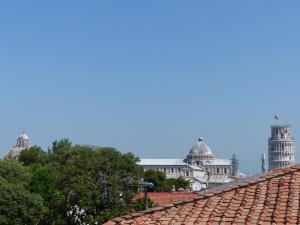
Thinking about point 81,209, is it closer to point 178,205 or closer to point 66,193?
point 66,193

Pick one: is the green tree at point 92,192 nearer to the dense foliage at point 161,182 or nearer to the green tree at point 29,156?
the dense foliage at point 161,182

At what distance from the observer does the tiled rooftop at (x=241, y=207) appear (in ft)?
26.7

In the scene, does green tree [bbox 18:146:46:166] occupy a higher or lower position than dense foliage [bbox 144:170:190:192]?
higher

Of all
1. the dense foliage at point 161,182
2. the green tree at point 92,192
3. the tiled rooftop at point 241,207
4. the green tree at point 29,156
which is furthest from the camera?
the green tree at point 29,156

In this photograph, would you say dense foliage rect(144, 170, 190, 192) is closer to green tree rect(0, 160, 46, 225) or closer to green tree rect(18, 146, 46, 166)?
green tree rect(18, 146, 46, 166)

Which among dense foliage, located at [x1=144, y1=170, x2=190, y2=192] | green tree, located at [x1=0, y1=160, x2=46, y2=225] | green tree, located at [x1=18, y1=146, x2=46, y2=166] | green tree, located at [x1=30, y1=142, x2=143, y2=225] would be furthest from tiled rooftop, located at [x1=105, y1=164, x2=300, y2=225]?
green tree, located at [x1=18, y1=146, x2=46, y2=166]

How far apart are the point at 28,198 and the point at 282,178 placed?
120ft

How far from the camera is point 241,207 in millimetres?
8492

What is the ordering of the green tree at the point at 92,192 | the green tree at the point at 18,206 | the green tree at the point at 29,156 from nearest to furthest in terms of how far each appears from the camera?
the green tree at the point at 92,192
the green tree at the point at 18,206
the green tree at the point at 29,156

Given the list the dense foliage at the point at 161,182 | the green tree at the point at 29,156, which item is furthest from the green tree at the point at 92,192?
the green tree at the point at 29,156

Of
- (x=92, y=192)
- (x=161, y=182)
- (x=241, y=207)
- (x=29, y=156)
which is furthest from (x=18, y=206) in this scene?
(x=29, y=156)

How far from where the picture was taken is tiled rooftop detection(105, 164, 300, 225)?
26.7ft

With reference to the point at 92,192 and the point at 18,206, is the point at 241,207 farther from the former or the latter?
→ the point at 18,206

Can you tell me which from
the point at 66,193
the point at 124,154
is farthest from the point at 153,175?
the point at 66,193
